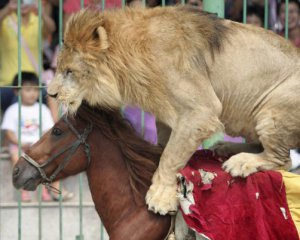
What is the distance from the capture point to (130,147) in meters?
4.73

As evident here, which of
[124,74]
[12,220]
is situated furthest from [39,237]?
[124,74]

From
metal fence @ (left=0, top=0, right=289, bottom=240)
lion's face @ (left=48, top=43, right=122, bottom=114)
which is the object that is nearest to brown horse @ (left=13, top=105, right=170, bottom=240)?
lion's face @ (left=48, top=43, right=122, bottom=114)

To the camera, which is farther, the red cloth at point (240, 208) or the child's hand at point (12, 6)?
the child's hand at point (12, 6)

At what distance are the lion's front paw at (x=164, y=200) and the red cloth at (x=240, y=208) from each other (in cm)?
9

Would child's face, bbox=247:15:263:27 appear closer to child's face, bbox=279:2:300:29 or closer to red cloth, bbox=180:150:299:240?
child's face, bbox=279:2:300:29

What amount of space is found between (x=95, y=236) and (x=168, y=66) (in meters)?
2.26

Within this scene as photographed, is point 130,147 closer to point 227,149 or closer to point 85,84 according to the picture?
point 85,84

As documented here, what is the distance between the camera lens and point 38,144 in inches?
187

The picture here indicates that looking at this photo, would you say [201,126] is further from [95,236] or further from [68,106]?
[95,236]

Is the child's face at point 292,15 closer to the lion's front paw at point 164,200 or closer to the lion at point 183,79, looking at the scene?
the lion at point 183,79

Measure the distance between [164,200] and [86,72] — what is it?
74 centimetres

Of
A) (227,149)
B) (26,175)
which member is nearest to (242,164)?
(227,149)

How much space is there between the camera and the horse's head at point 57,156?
15.4 feet

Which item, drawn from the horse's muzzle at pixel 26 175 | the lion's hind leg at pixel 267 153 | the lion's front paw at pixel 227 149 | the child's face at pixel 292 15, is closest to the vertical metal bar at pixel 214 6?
the child's face at pixel 292 15
